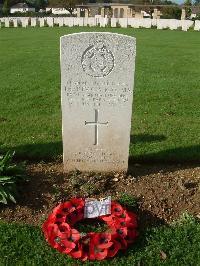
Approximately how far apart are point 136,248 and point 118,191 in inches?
42.2

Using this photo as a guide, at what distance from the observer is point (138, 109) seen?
30.2 feet

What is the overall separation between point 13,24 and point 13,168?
3663cm

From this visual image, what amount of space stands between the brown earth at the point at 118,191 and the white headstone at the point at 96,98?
0.28 m

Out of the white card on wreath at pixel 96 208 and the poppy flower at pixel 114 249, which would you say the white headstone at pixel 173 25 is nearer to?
the white card on wreath at pixel 96 208

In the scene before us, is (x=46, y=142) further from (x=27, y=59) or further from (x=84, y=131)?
(x=27, y=59)

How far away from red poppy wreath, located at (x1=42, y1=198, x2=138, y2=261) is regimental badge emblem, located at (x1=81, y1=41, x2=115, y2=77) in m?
1.68

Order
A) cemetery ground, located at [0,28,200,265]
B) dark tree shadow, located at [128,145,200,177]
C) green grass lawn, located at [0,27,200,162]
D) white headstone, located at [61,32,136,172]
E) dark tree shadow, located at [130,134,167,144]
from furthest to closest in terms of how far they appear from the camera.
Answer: dark tree shadow, located at [130,134,167,144] → green grass lawn, located at [0,27,200,162] → dark tree shadow, located at [128,145,200,177] → white headstone, located at [61,32,136,172] → cemetery ground, located at [0,28,200,265]

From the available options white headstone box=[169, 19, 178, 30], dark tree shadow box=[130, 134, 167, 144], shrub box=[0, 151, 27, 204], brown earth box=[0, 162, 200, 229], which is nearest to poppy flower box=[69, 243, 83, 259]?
brown earth box=[0, 162, 200, 229]

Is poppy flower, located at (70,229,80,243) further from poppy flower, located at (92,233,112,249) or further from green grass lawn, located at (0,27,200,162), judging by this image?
green grass lawn, located at (0,27,200,162)

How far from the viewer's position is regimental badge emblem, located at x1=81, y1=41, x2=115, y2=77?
17.2 feet

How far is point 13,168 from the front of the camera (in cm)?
546

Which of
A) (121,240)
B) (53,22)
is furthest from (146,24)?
(121,240)

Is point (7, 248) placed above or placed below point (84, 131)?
below

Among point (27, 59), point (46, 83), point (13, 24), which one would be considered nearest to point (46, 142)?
point (46, 83)
